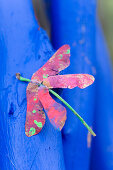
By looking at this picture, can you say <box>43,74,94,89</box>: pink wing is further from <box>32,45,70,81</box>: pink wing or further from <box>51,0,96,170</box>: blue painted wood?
<box>51,0,96,170</box>: blue painted wood

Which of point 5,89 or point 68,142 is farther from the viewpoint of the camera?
point 68,142

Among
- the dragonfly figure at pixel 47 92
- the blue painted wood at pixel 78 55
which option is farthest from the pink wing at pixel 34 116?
the blue painted wood at pixel 78 55

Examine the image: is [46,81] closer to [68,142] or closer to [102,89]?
[68,142]

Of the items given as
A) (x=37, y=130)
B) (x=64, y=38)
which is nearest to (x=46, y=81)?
(x=37, y=130)

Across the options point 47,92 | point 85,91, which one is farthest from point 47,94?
point 85,91

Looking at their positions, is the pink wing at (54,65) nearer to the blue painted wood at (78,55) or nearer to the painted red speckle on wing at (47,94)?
the painted red speckle on wing at (47,94)

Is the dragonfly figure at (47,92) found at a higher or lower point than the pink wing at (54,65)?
lower
